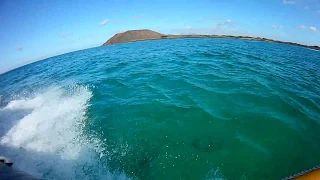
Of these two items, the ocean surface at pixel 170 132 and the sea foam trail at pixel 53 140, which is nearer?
the ocean surface at pixel 170 132

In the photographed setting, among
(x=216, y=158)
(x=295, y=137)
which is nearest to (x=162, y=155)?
(x=216, y=158)

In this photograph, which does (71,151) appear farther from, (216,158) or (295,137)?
(295,137)

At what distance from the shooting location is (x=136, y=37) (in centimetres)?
10781

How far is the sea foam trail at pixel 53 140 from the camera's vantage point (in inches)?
226

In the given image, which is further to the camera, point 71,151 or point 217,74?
point 217,74

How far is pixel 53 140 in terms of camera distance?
Result: 7.10 metres

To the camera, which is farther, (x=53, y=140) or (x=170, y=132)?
(x=53, y=140)

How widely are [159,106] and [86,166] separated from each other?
4.13 metres

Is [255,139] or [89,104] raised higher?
[89,104]

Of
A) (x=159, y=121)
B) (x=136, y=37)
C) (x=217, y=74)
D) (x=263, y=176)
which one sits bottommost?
(x=263, y=176)

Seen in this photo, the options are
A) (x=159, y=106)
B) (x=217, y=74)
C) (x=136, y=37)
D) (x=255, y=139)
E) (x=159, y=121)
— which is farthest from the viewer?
(x=136, y=37)

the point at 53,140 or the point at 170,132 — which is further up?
the point at 170,132

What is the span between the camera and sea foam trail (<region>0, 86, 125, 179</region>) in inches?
226

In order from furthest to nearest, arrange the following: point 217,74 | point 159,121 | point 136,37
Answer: point 136,37, point 217,74, point 159,121
